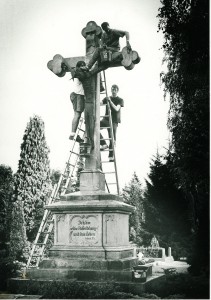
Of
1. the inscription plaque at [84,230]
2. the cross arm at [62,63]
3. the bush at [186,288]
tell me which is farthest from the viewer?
the cross arm at [62,63]

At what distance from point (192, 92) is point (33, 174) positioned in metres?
10.4

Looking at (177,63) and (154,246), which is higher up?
(177,63)

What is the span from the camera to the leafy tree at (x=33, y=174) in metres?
20.1

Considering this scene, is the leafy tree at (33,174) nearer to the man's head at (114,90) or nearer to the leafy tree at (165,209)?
the leafy tree at (165,209)

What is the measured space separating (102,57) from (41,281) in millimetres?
4379

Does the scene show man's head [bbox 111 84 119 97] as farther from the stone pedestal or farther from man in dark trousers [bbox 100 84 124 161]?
the stone pedestal

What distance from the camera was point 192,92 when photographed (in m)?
12.4

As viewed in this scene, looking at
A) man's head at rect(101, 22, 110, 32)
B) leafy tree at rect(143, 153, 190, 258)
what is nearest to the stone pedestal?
man's head at rect(101, 22, 110, 32)

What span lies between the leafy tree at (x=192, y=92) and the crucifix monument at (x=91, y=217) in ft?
5.27

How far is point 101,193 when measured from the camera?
8.07 meters

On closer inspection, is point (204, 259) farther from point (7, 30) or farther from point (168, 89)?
point (168, 89)

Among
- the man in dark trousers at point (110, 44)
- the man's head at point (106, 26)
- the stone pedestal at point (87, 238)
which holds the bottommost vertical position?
the stone pedestal at point (87, 238)

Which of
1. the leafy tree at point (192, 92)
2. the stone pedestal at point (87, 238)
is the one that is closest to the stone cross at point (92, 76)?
the stone pedestal at point (87, 238)

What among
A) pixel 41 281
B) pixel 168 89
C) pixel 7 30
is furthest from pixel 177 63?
pixel 41 281
